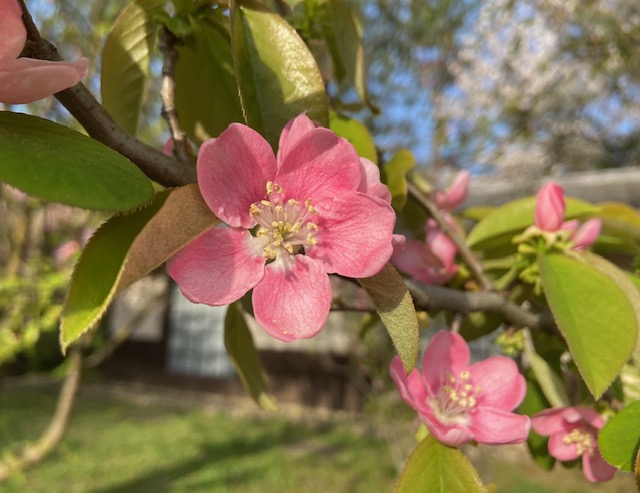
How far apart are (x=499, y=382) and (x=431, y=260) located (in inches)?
8.5

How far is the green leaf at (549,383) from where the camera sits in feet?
2.66

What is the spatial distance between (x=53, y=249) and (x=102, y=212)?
5.28 metres

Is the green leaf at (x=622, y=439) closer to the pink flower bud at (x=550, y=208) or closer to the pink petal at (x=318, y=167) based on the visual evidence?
the pink flower bud at (x=550, y=208)

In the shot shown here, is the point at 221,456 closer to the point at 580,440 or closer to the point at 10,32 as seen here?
the point at 580,440

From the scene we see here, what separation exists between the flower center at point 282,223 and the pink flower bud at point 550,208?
42 centimetres

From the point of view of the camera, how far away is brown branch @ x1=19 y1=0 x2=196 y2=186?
500 millimetres

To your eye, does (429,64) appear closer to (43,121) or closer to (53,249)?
(53,249)

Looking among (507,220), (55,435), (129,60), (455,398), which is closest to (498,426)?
(455,398)

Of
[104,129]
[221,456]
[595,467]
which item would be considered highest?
[104,129]

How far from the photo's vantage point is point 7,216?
4.61 meters

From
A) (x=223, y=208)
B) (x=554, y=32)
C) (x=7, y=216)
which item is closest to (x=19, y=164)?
(x=223, y=208)

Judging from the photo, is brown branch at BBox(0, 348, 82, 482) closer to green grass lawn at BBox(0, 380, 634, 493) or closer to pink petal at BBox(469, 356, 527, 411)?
green grass lawn at BBox(0, 380, 634, 493)

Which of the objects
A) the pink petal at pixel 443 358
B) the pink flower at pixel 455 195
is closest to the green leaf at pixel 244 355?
the pink petal at pixel 443 358

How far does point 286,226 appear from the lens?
21.8 inches
